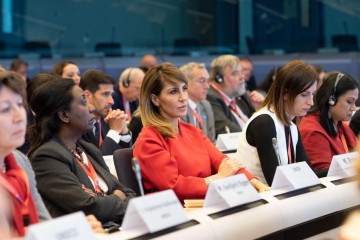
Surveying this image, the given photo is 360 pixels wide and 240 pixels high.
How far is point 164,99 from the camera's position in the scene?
3.48 m

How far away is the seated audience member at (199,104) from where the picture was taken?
561cm

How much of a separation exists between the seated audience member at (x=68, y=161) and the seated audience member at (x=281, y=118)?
80 centimetres

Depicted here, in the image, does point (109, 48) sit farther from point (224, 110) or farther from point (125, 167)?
point (125, 167)

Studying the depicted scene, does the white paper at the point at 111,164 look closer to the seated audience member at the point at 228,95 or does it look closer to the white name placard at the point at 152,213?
the white name placard at the point at 152,213

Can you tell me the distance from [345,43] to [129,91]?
5.36 meters

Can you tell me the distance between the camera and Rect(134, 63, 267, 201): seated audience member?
3.29 metres

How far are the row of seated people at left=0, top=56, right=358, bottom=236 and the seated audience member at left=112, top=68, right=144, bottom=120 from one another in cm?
274

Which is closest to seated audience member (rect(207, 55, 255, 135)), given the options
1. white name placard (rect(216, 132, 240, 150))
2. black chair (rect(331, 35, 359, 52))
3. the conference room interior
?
white name placard (rect(216, 132, 240, 150))

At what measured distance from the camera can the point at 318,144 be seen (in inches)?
163

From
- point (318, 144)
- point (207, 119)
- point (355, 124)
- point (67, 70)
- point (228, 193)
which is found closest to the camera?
point (228, 193)

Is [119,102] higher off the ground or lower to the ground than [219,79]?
lower

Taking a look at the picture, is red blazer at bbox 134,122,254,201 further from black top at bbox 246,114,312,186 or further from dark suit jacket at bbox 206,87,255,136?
dark suit jacket at bbox 206,87,255,136

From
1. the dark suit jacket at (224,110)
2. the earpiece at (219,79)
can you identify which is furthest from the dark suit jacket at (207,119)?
the earpiece at (219,79)

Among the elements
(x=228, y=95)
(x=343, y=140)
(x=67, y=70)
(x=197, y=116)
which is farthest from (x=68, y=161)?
(x=228, y=95)
